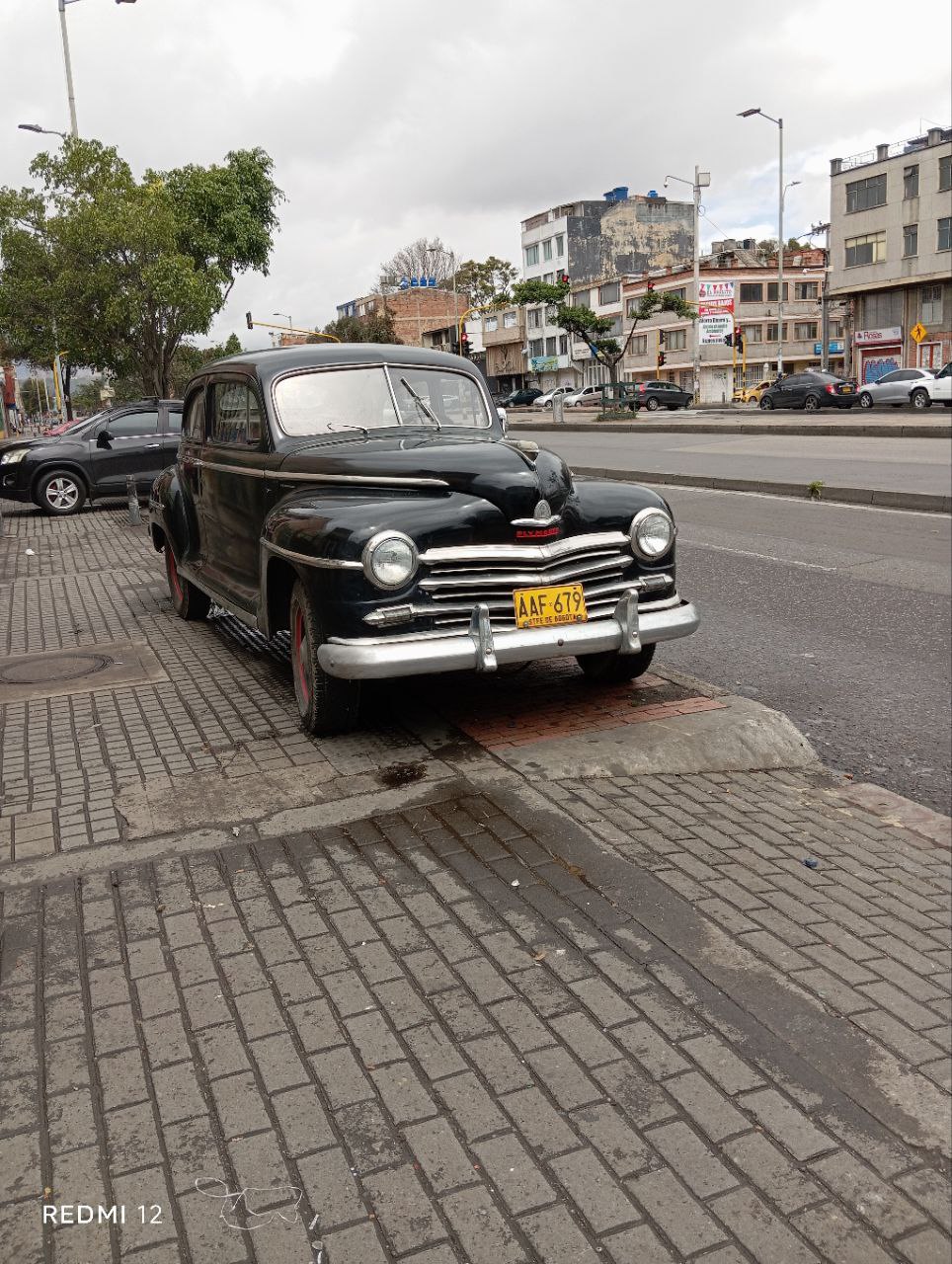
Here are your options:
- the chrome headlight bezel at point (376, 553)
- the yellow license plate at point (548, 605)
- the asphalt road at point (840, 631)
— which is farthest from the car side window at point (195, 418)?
the asphalt road at point (840, 631)

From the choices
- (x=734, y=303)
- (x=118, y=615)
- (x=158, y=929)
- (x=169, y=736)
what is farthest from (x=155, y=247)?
(x=734, y=303)

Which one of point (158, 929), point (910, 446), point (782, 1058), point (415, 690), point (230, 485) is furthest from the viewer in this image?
point (910, 446)

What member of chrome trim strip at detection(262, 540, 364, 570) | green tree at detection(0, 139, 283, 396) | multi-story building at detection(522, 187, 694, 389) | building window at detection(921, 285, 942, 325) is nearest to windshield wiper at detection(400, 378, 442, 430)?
chrome trim strip at detection(262, 540, 364, 570)

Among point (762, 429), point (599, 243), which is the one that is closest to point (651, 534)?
point (762, 429)

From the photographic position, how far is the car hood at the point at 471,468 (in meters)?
5.08

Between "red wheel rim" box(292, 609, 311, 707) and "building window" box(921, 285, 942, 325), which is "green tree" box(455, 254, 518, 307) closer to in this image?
"building window" box(921, 285, 942, 325)

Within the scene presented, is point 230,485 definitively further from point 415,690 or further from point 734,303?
point 734,303

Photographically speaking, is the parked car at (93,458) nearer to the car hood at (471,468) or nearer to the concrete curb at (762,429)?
the car hood at (471,468)

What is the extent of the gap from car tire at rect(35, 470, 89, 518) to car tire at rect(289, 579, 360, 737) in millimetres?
14137

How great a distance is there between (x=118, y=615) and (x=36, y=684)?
7.86 feet

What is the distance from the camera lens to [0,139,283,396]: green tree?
81.5 feet

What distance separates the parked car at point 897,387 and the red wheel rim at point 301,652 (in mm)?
36158

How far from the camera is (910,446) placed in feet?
74.9

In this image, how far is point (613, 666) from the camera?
19.6ft
